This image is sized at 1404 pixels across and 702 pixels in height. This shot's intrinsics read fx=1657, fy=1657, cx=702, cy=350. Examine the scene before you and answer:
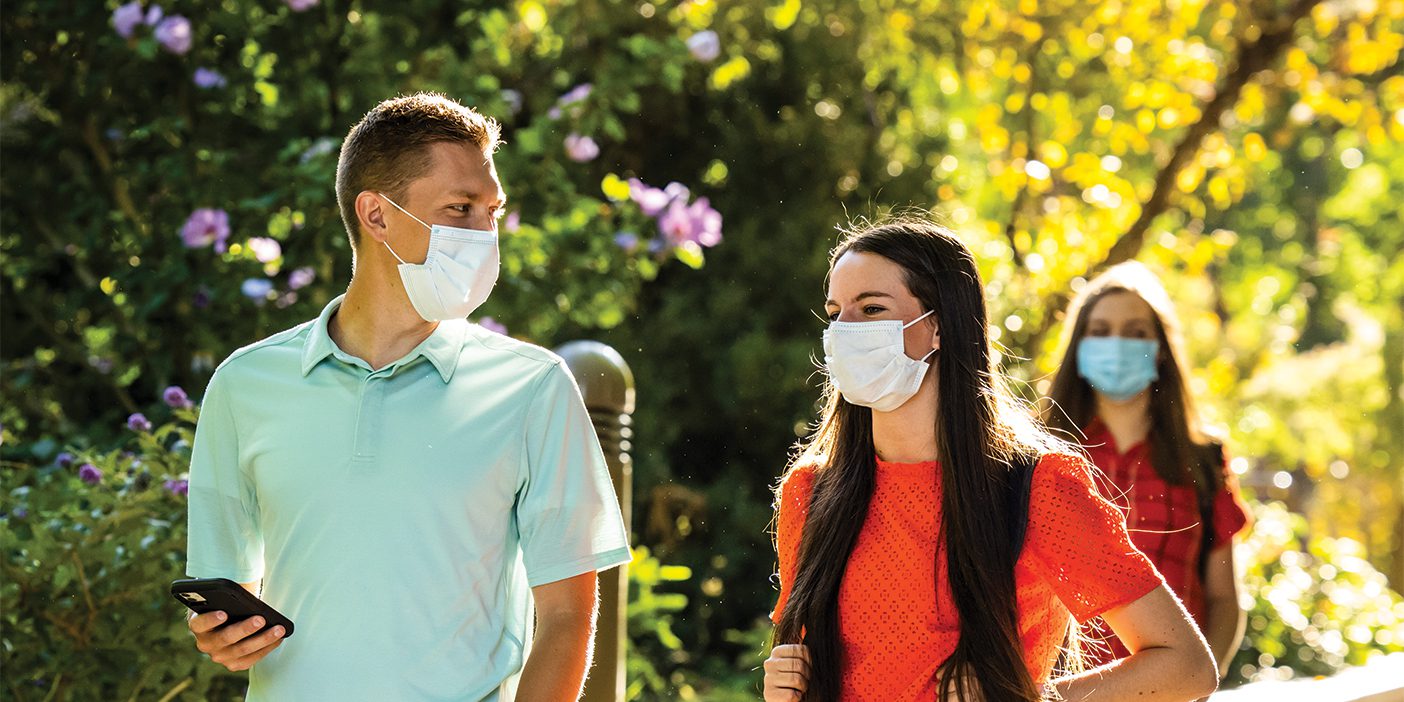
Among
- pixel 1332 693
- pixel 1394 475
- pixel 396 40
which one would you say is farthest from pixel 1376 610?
pixel 1394 475

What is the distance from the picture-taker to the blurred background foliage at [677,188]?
5.71 metres

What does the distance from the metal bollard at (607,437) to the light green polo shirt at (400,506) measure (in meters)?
1.43

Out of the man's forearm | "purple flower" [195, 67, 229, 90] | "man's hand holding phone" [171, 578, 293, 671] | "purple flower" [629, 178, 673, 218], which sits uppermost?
"purple flower" [195, 67, 229, 90]

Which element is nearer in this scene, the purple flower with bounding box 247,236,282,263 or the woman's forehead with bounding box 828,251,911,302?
the woman's forehead with bounding box 828,251,911,302

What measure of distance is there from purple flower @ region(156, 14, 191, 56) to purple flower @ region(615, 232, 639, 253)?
164cm

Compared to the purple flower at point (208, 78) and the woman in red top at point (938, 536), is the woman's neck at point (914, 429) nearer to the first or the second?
the woman in red top at point (938, 536)

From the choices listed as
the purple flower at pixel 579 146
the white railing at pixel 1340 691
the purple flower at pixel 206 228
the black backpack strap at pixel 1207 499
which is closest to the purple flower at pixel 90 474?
the purple flower at pixel 206 228

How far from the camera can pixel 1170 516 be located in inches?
174

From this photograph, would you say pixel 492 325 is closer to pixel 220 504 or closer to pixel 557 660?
pixel 220 504

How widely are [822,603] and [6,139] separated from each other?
14.7ft

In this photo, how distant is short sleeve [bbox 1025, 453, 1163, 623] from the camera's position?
2656 millimetres

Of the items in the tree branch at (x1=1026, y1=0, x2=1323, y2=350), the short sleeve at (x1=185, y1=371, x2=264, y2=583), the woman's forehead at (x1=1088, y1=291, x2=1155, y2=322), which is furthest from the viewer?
the tree branch at (x1=1026, y1=0, x2=1323, y2=350)

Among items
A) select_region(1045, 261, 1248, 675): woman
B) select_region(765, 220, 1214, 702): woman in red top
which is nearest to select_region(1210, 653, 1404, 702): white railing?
select_region(1045, 261, 1248, 675): woman

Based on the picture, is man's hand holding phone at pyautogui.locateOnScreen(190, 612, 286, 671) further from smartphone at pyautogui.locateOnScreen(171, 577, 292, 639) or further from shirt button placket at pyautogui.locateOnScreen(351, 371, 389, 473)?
shirt button placket at pyautogui.locateOnScreen(351, 371, 389, 473)
